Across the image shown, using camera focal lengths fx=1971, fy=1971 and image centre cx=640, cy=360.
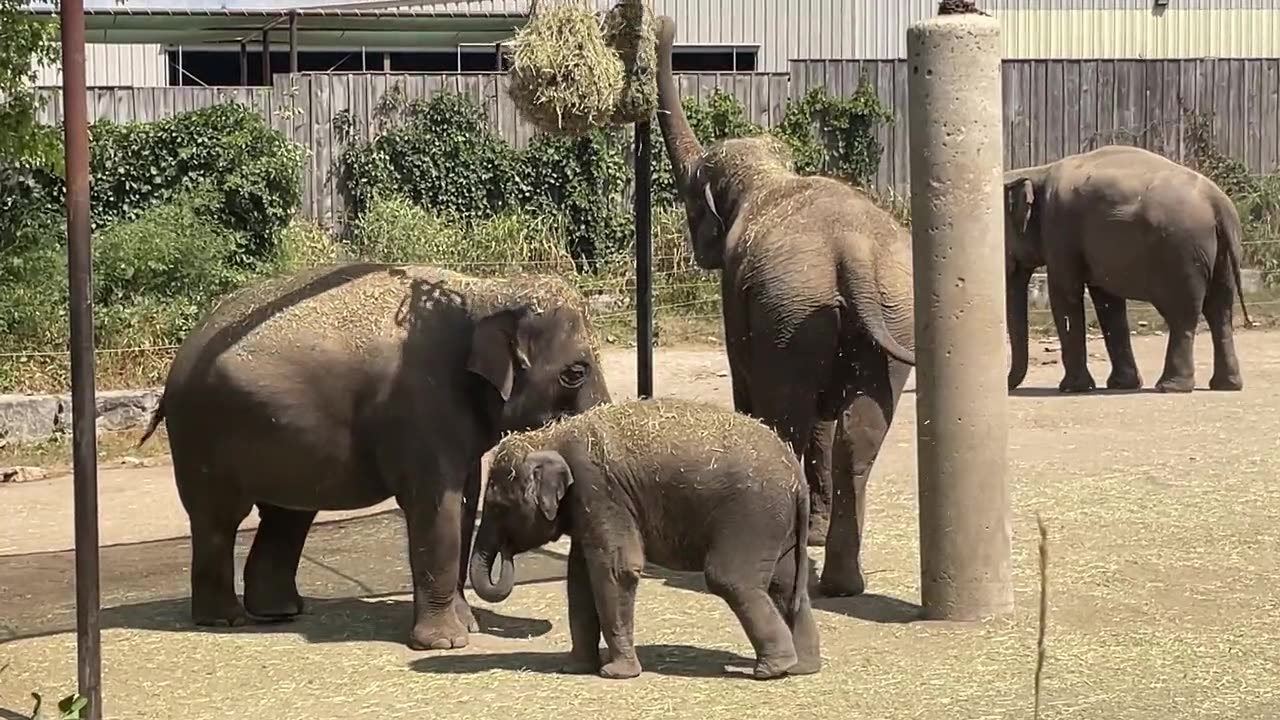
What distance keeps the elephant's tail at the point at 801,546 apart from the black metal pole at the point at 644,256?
2498 mm

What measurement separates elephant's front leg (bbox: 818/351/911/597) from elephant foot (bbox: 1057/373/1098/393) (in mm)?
6957

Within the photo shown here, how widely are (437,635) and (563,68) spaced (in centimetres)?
268

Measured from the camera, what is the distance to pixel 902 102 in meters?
21.7

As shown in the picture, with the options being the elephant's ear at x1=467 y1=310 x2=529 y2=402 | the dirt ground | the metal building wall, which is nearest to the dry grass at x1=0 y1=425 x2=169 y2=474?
the dirt ground

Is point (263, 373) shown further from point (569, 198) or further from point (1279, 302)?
point (1279, 302)

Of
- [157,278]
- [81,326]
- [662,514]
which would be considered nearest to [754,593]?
[662,514]

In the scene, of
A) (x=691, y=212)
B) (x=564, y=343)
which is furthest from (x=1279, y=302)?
(x=564, y=343)

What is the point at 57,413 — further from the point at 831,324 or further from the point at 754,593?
the point at 754,593

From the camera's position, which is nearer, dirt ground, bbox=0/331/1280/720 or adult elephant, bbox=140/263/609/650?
dirt ground, bbox=0/331/1280/720

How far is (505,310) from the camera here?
7582mm

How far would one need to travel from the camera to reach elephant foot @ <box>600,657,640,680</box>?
690 centimetres

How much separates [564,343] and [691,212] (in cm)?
197

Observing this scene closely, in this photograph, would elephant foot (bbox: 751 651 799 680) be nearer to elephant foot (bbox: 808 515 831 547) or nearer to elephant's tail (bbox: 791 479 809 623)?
elephant's tail (bbox: 791 479 809 623)

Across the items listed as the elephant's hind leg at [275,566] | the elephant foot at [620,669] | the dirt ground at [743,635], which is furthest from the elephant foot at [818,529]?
the elephant foot at [620,669]
